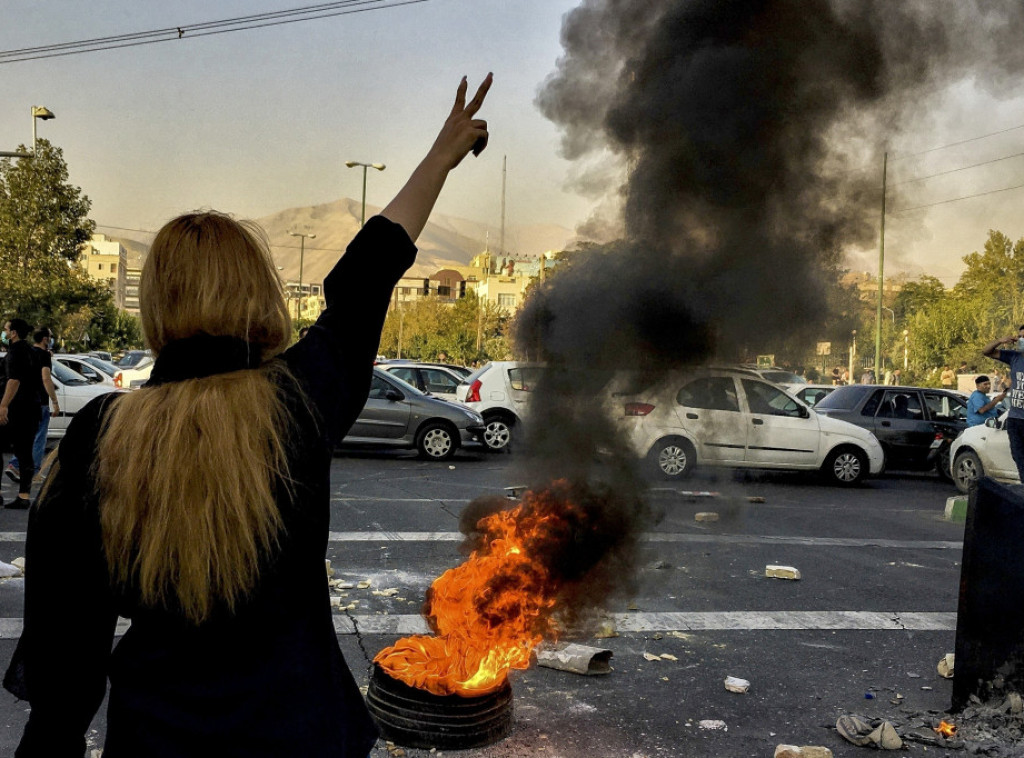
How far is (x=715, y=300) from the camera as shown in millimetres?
5914

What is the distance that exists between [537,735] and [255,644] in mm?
3009

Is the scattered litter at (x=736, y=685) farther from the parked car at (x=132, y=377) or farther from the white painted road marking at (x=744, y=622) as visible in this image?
the parked car at (x=132, y=377)

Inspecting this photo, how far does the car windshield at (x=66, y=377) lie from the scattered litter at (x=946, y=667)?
13634mm

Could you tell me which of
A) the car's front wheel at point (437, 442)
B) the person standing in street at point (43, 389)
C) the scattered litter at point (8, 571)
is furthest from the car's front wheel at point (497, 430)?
the scattered litter at point (8, 571)

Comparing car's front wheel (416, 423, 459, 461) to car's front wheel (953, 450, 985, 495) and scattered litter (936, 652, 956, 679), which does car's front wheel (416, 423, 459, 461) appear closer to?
car's front wheel (953, 450, 985, 495)

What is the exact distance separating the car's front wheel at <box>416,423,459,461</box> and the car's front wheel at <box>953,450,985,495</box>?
7.68 m

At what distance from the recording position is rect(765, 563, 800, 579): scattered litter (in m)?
7.31

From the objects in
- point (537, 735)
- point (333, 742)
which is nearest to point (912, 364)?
point (537, 735)

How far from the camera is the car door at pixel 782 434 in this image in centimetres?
1323

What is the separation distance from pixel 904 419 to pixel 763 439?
11.3ft

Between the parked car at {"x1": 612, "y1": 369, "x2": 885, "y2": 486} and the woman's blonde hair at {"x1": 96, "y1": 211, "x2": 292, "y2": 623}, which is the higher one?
the woman's blonde hair at {"x1": 96, "y1": 211, "x2": 292, "y2": 623}

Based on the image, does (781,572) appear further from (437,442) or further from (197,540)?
(437,442)

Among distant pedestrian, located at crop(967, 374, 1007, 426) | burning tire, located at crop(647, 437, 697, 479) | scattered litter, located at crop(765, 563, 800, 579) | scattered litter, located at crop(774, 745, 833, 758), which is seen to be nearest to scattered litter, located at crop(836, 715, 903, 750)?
scattered litter, located at crop(774, 745, 833, 758)

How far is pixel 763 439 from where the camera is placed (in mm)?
13383
